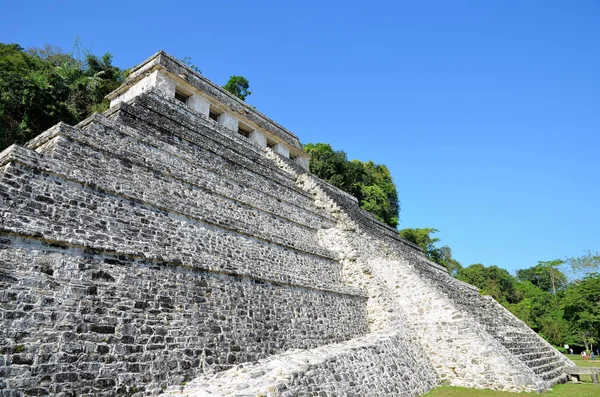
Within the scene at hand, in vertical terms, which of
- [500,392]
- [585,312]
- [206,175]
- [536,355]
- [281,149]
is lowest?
[500,392]

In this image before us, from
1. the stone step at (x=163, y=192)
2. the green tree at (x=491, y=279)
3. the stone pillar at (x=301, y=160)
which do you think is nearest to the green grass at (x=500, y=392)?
the stone step at (x=163, y=192)

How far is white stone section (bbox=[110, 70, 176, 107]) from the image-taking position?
13.7 meters

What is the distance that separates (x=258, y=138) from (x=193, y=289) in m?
12.3

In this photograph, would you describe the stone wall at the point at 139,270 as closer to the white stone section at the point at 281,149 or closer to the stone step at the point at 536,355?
the stone step at the point at 536,355

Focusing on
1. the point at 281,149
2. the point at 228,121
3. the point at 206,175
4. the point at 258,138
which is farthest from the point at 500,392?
the point at 281,149

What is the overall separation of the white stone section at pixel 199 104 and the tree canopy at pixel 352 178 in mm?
14220

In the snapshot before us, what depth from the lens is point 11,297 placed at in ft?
14.1

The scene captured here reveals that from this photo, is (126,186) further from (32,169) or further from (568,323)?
(568,323)

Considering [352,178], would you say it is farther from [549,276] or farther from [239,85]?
[549,276]

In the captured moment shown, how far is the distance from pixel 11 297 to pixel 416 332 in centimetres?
888

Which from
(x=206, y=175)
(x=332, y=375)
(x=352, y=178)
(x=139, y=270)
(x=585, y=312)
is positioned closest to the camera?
(x=139, y=270)

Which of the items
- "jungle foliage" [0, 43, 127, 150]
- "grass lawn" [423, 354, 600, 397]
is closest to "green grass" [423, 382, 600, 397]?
"grass lawn" [423, 354, 600, 397]

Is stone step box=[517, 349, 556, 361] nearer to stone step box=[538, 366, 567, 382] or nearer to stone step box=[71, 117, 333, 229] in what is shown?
stone step box=[538, 366, 567, 382]

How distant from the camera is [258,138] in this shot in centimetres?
1784
